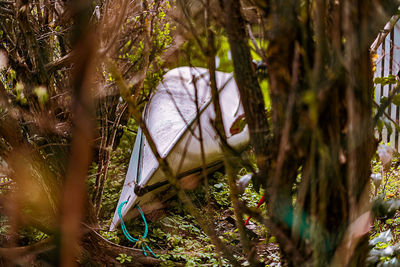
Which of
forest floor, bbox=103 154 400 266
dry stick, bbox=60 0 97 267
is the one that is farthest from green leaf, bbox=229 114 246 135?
forest floor, bbox=103 154 400 266

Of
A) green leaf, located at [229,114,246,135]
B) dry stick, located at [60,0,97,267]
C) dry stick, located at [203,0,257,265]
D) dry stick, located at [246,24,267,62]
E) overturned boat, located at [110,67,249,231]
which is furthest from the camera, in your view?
overturned boat, located at [110,67,249,231]

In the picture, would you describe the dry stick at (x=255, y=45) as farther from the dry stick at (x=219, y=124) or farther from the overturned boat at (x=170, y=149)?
the overturned boat at (x=170, y=149)

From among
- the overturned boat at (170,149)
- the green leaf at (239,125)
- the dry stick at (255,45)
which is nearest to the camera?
the dry stick at (255,45)

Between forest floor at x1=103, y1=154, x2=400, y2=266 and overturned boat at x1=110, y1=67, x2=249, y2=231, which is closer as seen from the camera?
forest floor at x1=103, y1=154, x2=400, y2=266

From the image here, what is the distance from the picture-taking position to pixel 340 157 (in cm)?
80

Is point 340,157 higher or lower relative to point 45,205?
higher

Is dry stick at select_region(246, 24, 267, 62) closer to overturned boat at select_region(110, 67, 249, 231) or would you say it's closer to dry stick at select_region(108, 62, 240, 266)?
dry stick at select_region(108, 62, 240, 266)

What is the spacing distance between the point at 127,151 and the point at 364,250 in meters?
3.34

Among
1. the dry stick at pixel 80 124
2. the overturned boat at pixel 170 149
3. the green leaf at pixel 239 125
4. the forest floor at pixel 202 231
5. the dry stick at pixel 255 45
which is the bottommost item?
the forest floor at pixel 202 231

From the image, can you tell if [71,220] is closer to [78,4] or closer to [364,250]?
[78,4]

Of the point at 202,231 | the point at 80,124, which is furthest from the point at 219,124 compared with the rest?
the point at 202,231

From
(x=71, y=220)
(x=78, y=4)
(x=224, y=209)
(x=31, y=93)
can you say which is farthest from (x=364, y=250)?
(x=224, y=209)

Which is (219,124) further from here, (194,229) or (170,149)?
(194,229)

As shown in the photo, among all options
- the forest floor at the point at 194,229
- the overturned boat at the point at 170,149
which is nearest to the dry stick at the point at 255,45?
the forest floor at the point at 194,229
